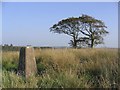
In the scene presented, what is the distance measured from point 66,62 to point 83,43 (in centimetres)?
1301

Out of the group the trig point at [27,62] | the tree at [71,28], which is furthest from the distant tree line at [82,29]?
the trig point at [27,62]

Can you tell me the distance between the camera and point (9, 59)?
34.4 feet

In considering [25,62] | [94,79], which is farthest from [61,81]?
[25,62]

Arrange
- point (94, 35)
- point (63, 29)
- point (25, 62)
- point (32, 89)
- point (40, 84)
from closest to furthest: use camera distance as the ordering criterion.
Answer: point (32, 89), point (40, 84), point (25, 62), point (94, 35), point (63, 29)

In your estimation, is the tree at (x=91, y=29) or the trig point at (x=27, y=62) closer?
the trig point at (x=27, y=62)

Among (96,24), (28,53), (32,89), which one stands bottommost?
(32,89)

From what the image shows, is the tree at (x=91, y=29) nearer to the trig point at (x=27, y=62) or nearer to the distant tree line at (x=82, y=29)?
the distant tree line at (x=82, y=29)

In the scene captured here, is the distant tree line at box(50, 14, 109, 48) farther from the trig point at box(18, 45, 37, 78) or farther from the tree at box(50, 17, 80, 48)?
the trig point at box(18, 45, 37, 78)

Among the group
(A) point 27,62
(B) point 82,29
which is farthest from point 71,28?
(A) point 27,62

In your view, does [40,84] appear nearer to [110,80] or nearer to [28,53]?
Answer: [110,80]

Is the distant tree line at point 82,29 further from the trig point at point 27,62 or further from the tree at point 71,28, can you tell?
the trig point at point 27,62

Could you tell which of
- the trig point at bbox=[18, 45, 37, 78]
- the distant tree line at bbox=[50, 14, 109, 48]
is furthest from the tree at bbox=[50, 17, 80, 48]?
the trig point at bbox=[18, 45, 37, 78]

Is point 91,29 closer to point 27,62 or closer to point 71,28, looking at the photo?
point 71,28

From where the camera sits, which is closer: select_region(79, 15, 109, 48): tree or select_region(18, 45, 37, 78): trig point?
select_region(18, 45, 37, 78): trig point
